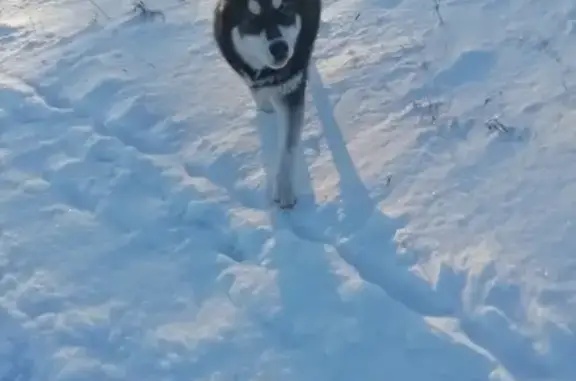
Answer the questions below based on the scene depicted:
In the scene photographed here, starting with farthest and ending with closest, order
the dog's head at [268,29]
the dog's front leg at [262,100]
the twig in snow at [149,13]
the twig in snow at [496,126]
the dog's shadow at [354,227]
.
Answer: the twig in snow at [149,13]
the twig in snow at [496,126]
the dog's front leg at [262,100]
the dog's head at [268,29]
the dog's shadow at [354,227]

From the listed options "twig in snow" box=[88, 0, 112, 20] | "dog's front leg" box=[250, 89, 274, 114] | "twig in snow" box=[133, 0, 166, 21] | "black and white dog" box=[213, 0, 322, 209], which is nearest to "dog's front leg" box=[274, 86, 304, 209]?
"black and white dog" box=[213, 0, 322, 209]

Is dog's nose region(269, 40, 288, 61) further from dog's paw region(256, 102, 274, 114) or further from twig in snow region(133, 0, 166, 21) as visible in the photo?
twig in snow region(133, 0, 166, 21)

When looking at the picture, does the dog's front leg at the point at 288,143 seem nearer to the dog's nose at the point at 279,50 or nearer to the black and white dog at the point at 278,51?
the black and white dog at the point at 278,51

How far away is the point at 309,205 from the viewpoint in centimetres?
401

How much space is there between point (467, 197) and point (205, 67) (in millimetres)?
1854

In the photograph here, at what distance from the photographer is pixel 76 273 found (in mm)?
3771

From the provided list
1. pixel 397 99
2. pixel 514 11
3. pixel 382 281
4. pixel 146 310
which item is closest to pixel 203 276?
pixel 146 310

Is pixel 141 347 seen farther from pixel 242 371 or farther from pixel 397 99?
pixel 397 99

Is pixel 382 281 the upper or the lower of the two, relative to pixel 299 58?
lower

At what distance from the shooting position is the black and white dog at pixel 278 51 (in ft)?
12.3

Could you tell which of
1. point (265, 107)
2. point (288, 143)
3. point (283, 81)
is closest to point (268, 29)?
point (283, 81)

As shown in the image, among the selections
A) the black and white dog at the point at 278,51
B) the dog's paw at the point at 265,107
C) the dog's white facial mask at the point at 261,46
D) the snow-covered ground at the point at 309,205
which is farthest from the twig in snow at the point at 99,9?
the dog's white facial mask at the point at 261,46

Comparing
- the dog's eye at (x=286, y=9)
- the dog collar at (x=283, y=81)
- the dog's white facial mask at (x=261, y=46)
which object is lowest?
the dog collar at (x=283, y=81)

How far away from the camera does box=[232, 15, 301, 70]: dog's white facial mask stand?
3.78 m
